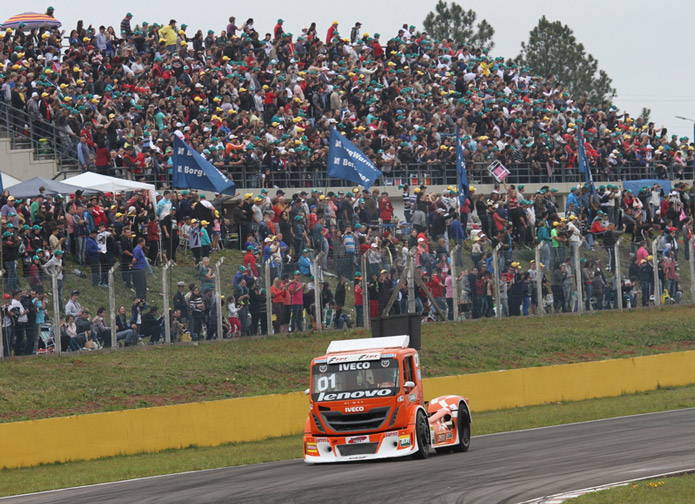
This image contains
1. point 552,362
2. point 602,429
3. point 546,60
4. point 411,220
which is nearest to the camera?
point 602,429

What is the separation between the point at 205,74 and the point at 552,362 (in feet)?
47.5

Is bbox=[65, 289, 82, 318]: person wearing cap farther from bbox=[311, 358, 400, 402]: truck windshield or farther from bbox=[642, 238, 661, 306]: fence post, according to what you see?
bbox=[642, 238, 661, 306]: fence post

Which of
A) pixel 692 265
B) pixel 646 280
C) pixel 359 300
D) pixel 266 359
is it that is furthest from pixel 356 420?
pixel 692 265

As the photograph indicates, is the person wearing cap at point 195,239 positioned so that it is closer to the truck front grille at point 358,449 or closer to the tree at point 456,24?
the truck front grille at point 358,449

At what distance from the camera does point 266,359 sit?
2623 centimetres

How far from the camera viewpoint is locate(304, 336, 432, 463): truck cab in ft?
56.1

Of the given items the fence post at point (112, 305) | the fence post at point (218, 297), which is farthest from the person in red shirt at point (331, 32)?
the fence post at point (112, 305)

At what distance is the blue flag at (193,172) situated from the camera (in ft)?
101

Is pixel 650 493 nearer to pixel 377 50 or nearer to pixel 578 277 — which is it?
pixel 578 277

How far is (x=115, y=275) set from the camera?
83.5 feet

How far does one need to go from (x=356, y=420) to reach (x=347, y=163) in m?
17.5

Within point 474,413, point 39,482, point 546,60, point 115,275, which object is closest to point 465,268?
point 474,413

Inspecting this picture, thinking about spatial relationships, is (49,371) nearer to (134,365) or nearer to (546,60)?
(134,365)

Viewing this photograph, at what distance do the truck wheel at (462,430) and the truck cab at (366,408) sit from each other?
82 cm
